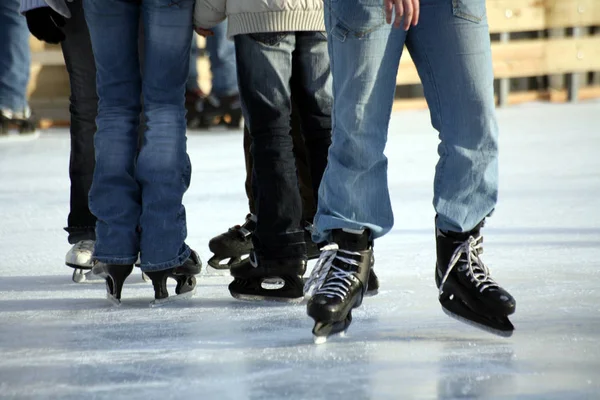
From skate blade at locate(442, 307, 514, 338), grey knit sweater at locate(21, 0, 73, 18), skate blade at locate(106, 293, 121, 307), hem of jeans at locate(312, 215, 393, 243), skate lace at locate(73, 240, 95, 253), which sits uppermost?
grey knit sweater at locate(21, 0, 73, 18)

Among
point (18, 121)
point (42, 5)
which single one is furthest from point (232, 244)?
point (18, 121)

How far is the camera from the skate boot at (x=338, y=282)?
2.04 metres

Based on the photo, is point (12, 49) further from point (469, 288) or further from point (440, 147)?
point (469, 288)

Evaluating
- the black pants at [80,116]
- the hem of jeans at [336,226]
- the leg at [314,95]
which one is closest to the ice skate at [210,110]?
the black pants at [80,116]

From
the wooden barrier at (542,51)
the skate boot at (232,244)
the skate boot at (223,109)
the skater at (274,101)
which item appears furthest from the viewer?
the wooden barrier at (542,51)

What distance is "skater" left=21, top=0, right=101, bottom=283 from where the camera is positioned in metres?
2.71

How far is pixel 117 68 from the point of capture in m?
2.41

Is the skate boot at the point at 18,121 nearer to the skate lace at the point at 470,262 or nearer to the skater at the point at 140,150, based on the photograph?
the skater at the point at 140,150

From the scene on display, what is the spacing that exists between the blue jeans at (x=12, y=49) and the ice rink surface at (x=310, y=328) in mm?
2686

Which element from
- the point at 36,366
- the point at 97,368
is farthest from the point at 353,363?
the point at 36,366

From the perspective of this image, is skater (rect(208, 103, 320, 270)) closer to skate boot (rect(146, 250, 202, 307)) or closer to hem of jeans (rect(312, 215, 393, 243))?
skate boot (rect(146, 250, 202, 307))

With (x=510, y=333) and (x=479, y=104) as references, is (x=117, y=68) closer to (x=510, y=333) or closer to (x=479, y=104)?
(x=479, y=104)

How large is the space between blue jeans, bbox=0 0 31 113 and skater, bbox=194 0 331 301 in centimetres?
413

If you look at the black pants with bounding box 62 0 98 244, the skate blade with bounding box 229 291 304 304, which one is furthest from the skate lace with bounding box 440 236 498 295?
the black pants with bounding box 62 0 98 244
